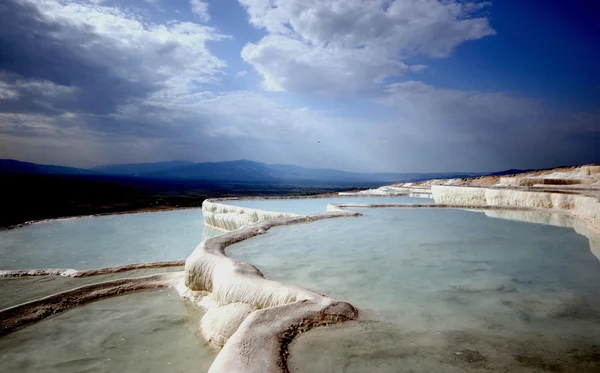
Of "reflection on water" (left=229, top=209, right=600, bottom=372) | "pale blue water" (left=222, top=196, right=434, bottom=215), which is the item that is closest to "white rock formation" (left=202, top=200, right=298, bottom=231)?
"pale blue water" (left=222, top=196, right=434, bottom=215)

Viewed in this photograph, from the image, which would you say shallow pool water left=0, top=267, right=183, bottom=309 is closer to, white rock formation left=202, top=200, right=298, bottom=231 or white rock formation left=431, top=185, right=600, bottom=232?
white rock formation left=202, top=200, right=298, bottom=231

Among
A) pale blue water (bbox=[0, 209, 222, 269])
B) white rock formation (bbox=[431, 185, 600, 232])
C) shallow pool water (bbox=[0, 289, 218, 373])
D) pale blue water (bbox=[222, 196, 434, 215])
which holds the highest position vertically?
white rock formation (bbox=[431, 185, 600, 232])

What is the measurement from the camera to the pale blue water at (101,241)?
1006cm

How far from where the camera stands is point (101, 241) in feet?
42.7

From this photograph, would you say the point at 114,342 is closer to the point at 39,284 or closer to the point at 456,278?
the point at 456,278

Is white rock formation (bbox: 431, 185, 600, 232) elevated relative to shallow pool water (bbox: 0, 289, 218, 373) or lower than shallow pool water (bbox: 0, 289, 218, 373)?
elevated

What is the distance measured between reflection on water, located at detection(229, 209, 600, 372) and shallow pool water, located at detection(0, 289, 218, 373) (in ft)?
3.68

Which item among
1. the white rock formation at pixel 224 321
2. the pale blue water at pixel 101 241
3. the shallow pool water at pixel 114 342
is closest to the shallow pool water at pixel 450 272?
the white rock formation at pixel 224 321

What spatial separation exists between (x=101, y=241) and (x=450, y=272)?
13180 millimetres

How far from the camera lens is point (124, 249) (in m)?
11.6

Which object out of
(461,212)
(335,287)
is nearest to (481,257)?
(335,287)

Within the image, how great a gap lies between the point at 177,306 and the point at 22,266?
7.63 meters

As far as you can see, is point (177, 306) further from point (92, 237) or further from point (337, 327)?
point (92, 237)

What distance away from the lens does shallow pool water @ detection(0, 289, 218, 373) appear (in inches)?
130
